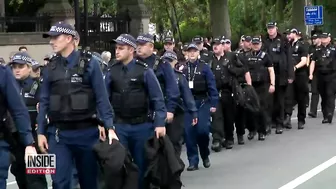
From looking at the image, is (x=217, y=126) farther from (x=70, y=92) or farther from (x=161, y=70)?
(x=70, y=92)

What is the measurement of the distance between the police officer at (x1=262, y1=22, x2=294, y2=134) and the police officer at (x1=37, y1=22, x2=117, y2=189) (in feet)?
29.5

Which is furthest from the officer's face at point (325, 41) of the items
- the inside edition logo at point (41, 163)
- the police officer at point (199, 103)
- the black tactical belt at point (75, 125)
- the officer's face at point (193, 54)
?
the inside edition logo at point (41, 163)

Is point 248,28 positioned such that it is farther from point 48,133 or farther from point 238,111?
point 48,133

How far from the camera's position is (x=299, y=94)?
60.4 ft

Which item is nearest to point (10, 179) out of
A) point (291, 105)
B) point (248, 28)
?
point (291, 105)

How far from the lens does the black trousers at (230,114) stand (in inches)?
615

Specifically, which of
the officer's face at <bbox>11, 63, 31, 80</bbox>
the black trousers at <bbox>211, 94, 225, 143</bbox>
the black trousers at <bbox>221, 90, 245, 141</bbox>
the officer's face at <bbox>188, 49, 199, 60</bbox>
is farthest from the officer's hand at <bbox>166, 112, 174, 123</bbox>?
the black trousers at <bbox>221, 90, 245, 141</bbox>

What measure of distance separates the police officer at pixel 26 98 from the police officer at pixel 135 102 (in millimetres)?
1158

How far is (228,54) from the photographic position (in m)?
15.6

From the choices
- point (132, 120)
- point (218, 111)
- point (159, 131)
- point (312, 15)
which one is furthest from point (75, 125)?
point (312, 15)

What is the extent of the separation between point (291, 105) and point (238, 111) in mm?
2222

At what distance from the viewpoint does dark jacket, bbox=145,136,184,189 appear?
948 centimetres

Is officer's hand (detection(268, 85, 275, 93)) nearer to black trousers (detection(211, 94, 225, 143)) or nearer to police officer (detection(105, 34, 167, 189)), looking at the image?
black trousers (detection(211, 94, 225, 143))

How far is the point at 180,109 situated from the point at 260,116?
14.8 ft
